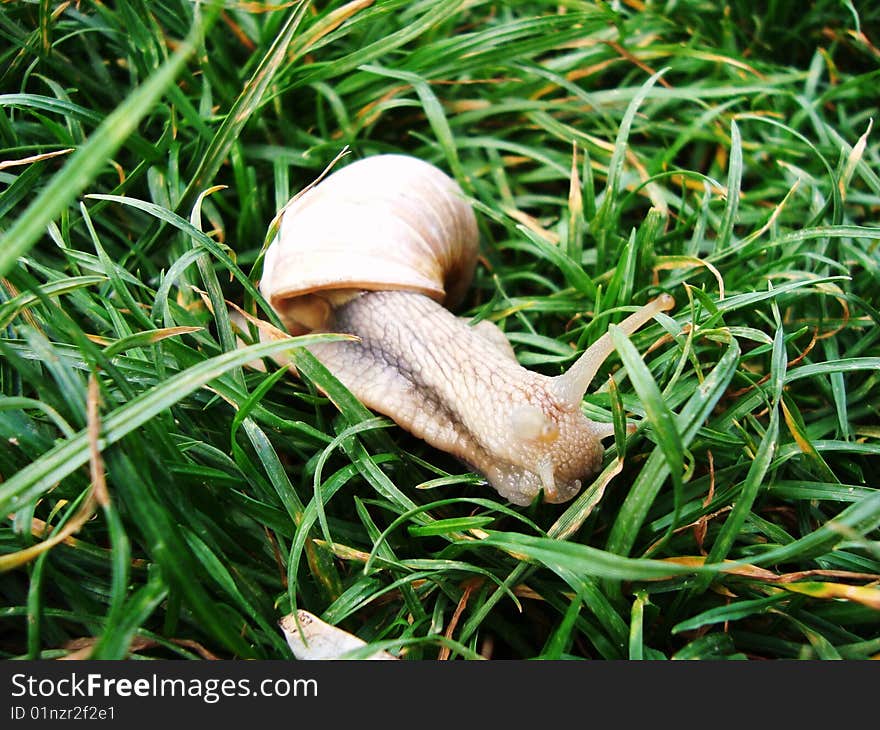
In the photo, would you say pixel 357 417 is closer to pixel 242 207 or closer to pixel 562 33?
pixel 242 207

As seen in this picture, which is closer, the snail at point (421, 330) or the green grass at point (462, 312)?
the green grass at point (462, 312)

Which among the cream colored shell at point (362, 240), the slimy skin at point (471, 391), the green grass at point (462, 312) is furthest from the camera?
the cream colored shell at point (362, 240)

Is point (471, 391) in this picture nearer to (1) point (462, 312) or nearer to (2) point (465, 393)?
(2) point (465, 393)

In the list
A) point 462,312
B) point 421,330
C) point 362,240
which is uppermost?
point 362,240

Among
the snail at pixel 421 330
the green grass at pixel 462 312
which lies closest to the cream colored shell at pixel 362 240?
the snail at pixel 421 330

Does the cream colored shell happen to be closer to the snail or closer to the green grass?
the snail

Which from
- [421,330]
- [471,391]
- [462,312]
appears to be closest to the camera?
[471,391]

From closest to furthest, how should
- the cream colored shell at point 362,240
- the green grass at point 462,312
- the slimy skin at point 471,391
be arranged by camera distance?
the green grass at point 462,312, the slimy skin at point 471,391, the cream colored shell at point 362,240

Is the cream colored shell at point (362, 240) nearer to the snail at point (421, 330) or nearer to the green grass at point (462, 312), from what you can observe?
the snail at point (421, 330)

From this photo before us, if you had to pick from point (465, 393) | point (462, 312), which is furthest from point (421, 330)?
point (462, 312)
